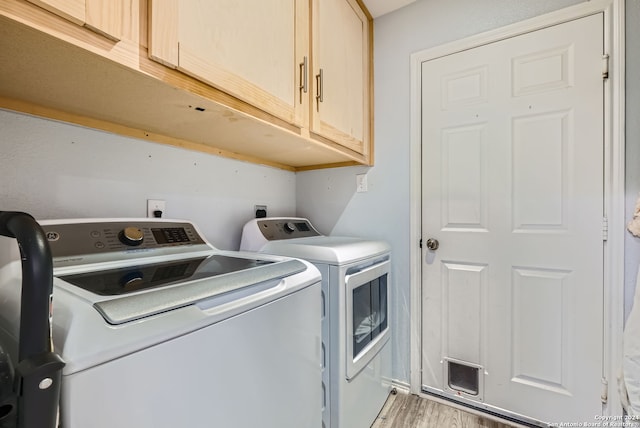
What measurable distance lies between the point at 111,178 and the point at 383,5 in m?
1.79

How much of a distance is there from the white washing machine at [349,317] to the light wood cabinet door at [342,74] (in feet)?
1.90

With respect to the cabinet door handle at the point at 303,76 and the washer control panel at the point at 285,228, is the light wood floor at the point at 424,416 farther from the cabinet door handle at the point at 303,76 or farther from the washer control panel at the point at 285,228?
the cabinet door handle at the point at 303,76

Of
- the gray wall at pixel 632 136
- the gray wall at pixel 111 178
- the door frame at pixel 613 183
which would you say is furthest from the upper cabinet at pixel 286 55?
the gray wall at pixel 632 136

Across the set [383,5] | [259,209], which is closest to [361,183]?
[259,209]

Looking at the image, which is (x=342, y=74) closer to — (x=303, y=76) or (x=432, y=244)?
(x=303, y=76)

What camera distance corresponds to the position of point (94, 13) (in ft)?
2.04

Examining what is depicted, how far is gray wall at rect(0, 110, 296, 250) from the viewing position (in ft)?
3.12

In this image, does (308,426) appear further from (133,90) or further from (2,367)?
(133,90)

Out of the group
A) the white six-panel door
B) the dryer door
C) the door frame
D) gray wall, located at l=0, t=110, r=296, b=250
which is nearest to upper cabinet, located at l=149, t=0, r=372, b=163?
the white six-panel door

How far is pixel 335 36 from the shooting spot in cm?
152

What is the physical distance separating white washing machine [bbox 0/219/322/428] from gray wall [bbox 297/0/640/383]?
0.97 meters

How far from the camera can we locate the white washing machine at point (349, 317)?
125cm

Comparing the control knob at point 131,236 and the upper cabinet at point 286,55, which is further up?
the upper cabinet at point 286,55

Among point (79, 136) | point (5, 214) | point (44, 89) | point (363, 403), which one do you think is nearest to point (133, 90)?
point (44, 89)
